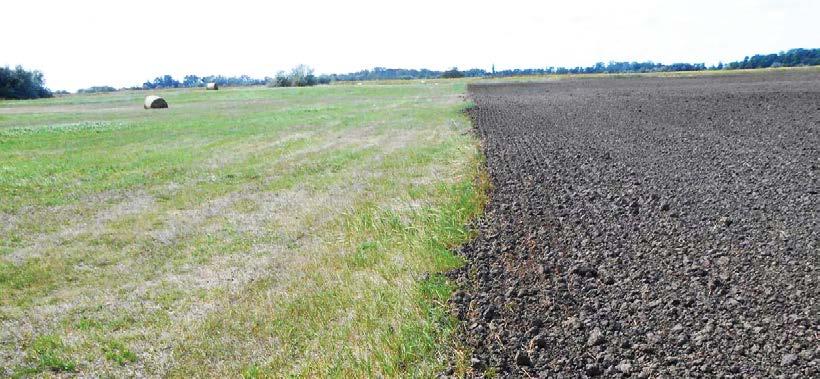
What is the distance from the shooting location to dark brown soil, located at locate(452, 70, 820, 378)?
4.06 m

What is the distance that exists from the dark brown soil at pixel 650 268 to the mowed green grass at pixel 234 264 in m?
0.57

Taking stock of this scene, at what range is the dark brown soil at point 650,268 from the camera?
13.3 ft

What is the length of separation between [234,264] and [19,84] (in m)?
89.8

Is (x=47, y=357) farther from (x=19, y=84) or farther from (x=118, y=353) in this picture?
(x=19, y=84)

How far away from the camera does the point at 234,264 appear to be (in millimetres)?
7051

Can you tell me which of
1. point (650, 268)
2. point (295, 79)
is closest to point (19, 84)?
point (295, 79)

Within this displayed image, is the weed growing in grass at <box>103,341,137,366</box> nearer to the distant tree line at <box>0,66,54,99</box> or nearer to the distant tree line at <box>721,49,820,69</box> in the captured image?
the distant tree line at <box>0,66,54,99</box>

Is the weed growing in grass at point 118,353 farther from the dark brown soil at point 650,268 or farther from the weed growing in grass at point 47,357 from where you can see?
the dark brown soil at point 650,268

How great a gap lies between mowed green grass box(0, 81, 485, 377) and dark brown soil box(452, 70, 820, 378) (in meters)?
0.57

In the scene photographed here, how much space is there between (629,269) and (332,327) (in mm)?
2851

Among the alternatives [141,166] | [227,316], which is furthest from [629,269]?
[141,166]

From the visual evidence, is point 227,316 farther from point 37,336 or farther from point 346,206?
point 346,206

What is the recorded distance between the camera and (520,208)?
8.38 metres

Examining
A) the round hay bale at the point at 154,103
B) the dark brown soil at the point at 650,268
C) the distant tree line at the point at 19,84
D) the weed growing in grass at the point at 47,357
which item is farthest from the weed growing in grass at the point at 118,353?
the distant tree line at the point at 19,84
